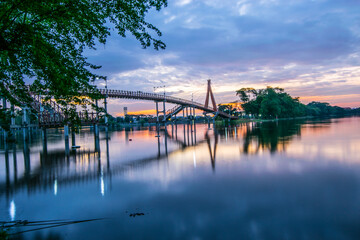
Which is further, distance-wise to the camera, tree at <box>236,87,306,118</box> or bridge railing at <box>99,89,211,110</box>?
tree at <box>236,87,306,118</box>

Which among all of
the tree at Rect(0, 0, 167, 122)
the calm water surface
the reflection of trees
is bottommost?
the calm water surface

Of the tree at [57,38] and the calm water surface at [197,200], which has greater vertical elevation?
the tree at [57,38]

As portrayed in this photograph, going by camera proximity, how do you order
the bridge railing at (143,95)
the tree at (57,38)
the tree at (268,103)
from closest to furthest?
the tree at (57,38)
the bridge railing at (143,95)
the tree at (268,103)

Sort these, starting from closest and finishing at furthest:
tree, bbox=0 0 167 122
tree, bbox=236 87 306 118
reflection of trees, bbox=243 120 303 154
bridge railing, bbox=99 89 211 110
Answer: tree, bbox=0 0 167 122 < reflection of trees, bbox=243 120 303 154 < bridge railing, bbox=99 89 211 110 < tree, bbox=236 87 306 118

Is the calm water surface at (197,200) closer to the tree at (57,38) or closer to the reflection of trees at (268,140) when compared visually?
the tree at (57,38)

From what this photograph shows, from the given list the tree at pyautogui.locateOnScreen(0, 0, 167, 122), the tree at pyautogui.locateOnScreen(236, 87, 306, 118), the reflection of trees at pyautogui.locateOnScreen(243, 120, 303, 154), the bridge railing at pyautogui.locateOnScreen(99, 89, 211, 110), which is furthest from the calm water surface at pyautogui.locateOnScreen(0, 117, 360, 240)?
the tree at pyautogui.locateOnScreen(236, 87, 306, 118)

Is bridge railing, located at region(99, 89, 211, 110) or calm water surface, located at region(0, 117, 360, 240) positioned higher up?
bridge railing, located at region(99, 89, 211, 110)

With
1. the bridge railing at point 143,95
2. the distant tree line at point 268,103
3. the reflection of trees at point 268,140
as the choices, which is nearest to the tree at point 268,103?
the distant tree line at point 268,103

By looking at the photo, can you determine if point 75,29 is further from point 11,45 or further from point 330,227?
point 330,227

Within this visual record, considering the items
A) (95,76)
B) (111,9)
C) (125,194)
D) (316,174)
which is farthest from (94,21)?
(316,174)

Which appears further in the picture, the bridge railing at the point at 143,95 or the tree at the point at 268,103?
the tree at the point at 268,103

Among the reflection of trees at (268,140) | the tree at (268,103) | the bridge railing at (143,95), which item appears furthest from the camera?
the tree at (268,103)

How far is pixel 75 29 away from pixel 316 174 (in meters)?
11.1

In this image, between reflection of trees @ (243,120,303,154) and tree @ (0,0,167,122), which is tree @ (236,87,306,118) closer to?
reflection of trees @ (243,120,303,154)
